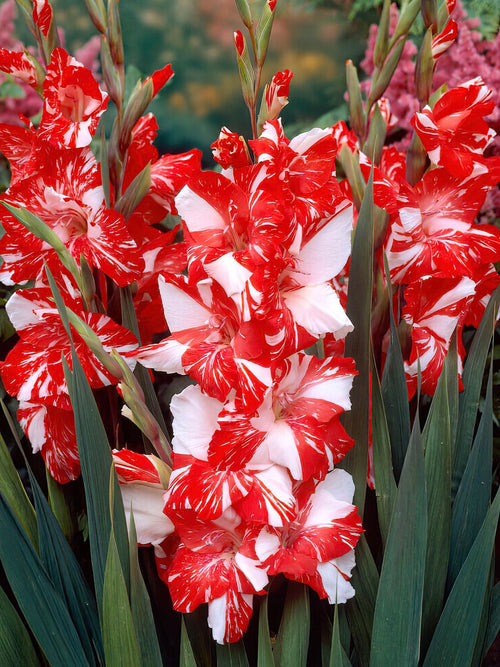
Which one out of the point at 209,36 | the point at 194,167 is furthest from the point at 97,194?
the point at 209,36

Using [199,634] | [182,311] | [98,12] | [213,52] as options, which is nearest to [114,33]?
[98,12]

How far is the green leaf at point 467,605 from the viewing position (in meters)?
0.45

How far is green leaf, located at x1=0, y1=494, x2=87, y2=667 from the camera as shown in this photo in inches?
18.0

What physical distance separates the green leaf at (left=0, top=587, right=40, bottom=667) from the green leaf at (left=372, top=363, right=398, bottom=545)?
0.29m

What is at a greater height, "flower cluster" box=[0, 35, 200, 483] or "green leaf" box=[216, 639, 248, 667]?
"flower cluster" box=[0, 35, 200, 483]

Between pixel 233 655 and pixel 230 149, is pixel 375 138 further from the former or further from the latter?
pixel 233 655

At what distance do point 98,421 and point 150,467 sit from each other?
0.05 meters

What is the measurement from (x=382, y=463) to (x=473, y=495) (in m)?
0.08

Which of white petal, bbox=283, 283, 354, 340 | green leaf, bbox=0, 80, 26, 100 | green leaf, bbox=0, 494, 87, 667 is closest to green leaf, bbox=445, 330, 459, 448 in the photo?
white petal, bbox=283, 283, 354, 340

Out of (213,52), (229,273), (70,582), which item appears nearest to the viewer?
(229,273)

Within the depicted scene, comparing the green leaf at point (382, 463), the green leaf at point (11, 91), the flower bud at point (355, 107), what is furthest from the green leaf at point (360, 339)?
the green leaf at point (11, 91)

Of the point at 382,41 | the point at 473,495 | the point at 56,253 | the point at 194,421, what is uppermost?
the point at 382,41

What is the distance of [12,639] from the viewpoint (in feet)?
1.62

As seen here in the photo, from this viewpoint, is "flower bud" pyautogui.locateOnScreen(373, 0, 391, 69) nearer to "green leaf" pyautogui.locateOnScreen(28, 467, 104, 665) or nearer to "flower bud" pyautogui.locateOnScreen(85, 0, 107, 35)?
"flower bud" pyautogui.locateOnScreen(85, 0, 107, 35)
